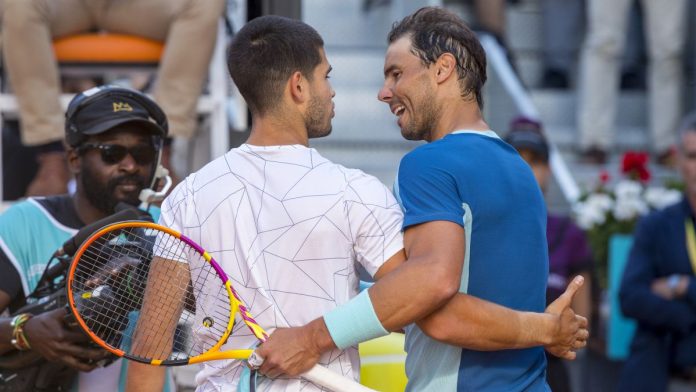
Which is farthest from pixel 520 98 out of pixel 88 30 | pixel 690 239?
pixel 88 30

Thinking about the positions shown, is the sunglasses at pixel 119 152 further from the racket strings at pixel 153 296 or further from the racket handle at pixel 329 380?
the racket handle at pixel 329 380

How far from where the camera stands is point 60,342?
3672 mm

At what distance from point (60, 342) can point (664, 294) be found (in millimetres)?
3210

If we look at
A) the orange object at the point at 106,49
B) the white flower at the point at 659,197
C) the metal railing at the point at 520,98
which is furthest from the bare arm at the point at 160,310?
the metal railing at the point at 520,98

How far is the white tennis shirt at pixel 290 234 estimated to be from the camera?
3.15 m

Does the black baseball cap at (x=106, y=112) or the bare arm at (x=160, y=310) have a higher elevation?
the black baseball cap at (x=106, y=112)

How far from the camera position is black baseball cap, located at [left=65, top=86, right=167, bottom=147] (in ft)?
13.3

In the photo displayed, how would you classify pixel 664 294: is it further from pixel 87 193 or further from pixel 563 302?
pixel 87 193

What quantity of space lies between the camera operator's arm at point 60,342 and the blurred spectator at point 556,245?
242 cm

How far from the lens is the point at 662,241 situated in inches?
238

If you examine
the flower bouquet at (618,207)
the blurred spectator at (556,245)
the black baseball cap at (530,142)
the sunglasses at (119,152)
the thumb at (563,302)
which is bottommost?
the flower bouquet at (618,207)

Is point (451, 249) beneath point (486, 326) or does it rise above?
above

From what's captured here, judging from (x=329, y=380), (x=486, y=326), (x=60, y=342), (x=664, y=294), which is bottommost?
(x=664, y=294)

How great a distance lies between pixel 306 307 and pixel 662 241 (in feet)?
10.7
